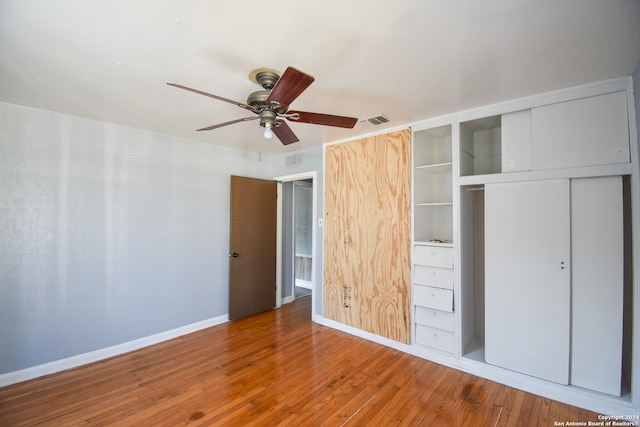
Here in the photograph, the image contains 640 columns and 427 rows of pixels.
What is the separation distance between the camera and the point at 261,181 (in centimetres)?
450

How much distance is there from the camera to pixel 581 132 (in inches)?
90.0

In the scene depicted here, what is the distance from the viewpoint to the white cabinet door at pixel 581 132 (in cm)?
215

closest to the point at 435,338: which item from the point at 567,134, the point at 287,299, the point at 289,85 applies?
the point at 567,134

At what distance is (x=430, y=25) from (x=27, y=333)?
13.9ft

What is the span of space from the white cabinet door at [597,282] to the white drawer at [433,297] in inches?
38.1

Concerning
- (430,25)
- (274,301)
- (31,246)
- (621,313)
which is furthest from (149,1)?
(274,301)

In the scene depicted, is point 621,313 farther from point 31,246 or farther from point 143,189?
point 31,246

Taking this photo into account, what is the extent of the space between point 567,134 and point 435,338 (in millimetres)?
2286

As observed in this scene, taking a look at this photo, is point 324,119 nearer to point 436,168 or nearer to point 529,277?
point 436,168

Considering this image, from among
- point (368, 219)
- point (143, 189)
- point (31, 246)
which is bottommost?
point (31, 246)

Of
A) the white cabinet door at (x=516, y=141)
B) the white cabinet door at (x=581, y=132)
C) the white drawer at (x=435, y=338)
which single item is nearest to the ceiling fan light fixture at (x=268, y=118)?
the white cabinet door at (x=516, y=141)

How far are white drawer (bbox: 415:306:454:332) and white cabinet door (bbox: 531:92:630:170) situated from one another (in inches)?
66.4

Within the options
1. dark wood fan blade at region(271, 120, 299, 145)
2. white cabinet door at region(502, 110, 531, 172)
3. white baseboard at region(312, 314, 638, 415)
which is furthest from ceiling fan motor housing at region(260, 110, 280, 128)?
white baseboard at region(312, 314, 638, 415)

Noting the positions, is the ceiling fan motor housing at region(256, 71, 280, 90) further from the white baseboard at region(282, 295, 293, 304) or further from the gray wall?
the white baseboard at region(282, 295, 293, 304)
